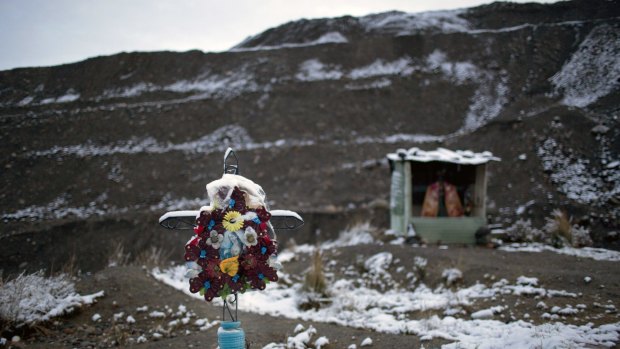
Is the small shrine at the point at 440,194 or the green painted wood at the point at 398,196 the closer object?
the small shrine at the point at 440,194

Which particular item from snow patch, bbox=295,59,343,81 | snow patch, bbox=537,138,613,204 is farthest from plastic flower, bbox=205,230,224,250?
snow patch, bbox=295,59,343,81

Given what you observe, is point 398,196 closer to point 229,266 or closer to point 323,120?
point 229,266

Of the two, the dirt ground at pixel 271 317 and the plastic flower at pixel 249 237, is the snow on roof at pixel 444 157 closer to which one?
the dirt ground at pixel 271 317

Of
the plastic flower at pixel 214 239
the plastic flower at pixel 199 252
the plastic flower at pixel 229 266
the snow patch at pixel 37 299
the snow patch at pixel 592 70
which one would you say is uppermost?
the snow patch at pixel 592 70

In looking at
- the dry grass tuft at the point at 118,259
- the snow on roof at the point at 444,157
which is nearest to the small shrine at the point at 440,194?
the snow on roof at the point at 444,157

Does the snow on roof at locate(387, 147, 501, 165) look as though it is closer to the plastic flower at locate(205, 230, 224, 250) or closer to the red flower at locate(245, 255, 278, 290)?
the red flower at locate(245, 255, 278, 290)

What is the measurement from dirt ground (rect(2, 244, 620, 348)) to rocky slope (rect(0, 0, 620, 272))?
23.3ft

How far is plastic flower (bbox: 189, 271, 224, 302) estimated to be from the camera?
412cm

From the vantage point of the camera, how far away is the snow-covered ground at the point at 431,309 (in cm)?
505

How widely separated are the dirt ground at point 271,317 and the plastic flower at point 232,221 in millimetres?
1698

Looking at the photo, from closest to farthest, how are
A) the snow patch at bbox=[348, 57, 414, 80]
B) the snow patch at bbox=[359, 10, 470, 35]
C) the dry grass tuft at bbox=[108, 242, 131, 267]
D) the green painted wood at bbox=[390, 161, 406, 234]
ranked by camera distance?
the dry grass tuft at bbox=[108, 242, 131, 267] → the green painted wood at bbox=[390, 161, 406, 234] → the snow patch at bbox=[348, 57, 414, 80] → the snow patch at bbox=[359, 10, 470, 35]

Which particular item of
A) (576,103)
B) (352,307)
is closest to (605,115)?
(576,103)

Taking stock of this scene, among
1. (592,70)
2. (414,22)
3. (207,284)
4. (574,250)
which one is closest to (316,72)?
(414,22)

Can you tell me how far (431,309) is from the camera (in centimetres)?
712
